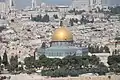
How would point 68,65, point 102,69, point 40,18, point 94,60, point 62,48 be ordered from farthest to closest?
point 40,18, point 62,48, point 94,60, point 68,65, point 102,69

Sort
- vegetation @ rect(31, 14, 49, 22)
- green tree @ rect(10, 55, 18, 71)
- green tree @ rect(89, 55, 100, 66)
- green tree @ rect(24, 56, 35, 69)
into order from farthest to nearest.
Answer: vegetation @ rect(31, 14, 49, 22) → green tree @ rect(89, 55, 100, 66) → green tree @ rect(24, 56, 35, 69) → green tree @ rect(10, 55, 18, 71)

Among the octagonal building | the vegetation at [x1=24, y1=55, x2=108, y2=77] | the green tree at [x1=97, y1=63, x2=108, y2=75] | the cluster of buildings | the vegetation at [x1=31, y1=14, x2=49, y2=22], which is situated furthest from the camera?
the vegetation at [x1=31, y1=14, x2=49, y2=22]

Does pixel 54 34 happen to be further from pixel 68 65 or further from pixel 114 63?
pixel 68 65

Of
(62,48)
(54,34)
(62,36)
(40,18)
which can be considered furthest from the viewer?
(40,18)

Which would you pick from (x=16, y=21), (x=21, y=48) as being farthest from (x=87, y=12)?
(x=21, y=48)

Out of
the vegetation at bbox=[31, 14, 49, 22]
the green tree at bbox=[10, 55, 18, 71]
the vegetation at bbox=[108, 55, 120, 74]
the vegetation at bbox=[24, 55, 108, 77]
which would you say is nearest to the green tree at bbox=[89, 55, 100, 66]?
the vegetation at bbox=[24, 55, 108, 77]

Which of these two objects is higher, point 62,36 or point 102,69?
point 62,36

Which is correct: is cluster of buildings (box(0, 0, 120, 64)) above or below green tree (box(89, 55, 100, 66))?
below

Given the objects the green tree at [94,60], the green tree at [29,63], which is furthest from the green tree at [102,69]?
the green tree at [29,63]

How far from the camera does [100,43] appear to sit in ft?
211

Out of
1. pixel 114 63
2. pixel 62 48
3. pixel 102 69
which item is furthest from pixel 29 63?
pixel 62 48

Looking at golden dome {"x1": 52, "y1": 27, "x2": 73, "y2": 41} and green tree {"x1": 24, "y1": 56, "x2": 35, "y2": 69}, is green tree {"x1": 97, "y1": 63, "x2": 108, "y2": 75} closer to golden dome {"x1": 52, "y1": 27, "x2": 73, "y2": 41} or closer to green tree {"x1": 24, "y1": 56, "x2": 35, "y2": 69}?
green tree {"x1": 24, "y1": 56, "x2": 35, "y2": 69}

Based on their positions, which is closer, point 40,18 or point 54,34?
point 54,34

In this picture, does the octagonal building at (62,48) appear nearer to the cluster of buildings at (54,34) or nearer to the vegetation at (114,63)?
the cluster of buildings at (54,34)
